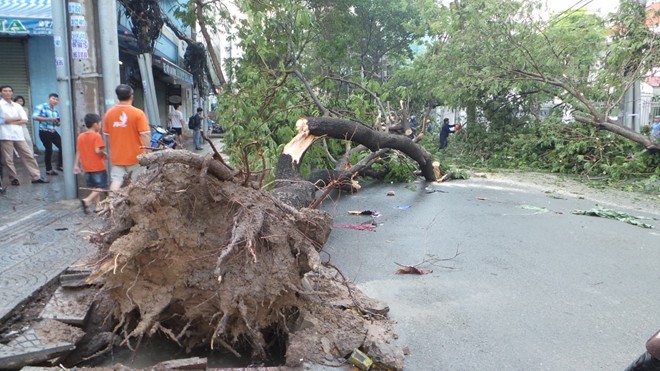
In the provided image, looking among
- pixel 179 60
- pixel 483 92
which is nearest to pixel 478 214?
pixel 483 92

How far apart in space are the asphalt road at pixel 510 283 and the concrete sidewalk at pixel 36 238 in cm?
217

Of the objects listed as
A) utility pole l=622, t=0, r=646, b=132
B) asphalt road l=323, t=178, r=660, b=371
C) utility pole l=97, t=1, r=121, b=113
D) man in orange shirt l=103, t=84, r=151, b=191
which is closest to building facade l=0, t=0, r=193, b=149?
utility pole l=97, t=1, r=121, b=113

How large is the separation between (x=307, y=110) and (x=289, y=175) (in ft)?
10.1

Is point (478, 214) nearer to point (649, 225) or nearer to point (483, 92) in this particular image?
point (649, 225)

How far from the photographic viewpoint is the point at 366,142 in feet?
25.9

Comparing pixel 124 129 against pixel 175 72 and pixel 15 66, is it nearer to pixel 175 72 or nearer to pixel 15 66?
pixel 15 66

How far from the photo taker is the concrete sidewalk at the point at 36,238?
344cm

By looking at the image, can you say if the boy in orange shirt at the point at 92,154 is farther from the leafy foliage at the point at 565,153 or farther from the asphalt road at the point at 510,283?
the leafy foliage at the point at 565,153

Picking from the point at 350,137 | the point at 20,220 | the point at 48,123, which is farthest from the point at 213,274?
the point at 48,123

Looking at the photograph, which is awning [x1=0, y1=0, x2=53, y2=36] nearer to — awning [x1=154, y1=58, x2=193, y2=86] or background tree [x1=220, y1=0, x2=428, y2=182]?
background tree [x1=220, y1=0, x2=428, y2=182]

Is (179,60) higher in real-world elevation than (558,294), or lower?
higher

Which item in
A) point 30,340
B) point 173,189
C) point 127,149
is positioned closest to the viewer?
point 30,340

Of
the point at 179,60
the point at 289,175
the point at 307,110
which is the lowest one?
the point at 289,175

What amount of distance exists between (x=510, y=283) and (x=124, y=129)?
4.33 meters
